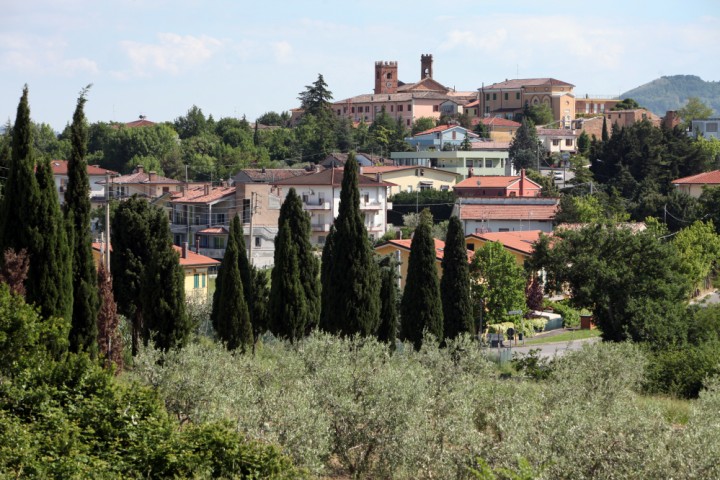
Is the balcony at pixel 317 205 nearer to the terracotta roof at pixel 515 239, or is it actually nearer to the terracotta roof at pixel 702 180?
the terracotta roof at pixel 515 239

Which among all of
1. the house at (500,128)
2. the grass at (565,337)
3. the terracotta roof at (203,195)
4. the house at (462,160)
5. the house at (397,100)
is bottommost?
the grass at (565,337)

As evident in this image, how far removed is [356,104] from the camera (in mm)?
148750

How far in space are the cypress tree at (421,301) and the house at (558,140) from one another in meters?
88.8

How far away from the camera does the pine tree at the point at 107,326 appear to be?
25.0m

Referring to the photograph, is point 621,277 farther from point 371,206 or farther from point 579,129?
point 579,129

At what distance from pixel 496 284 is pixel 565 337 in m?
5.99

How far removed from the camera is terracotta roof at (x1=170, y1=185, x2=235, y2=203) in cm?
7088

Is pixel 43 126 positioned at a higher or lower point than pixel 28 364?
higher

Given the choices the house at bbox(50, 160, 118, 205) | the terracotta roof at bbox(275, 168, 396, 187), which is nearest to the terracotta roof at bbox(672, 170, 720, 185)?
the terracotta roof at bbox(275, 168, 396, 187)

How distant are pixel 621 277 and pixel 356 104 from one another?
375ft

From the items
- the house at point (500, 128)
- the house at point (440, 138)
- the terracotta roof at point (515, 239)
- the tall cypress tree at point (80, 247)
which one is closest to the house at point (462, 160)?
the house at point (440, 138)

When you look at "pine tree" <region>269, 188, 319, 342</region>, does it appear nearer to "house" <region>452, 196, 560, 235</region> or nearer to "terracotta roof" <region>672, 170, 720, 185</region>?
"house" <region>452, 196, 560, 235</region>

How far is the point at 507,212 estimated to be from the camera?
73.4 metres

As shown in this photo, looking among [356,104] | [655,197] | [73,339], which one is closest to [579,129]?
[356,104]
